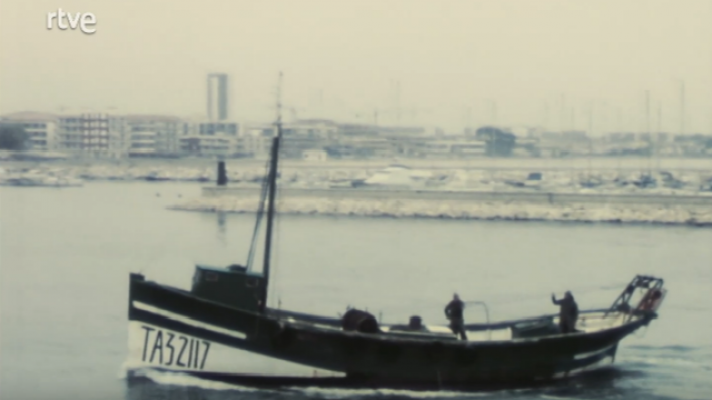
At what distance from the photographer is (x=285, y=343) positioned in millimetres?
8141

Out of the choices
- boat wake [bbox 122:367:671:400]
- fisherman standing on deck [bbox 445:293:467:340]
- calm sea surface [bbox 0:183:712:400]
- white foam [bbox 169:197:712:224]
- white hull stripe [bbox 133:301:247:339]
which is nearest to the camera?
white hull stripe [bbox 133:301:247:339]

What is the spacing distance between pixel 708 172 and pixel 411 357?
348cm

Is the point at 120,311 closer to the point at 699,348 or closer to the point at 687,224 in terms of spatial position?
the point at 699,348

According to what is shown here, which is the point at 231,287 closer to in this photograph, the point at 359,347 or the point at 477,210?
the point at 359,347

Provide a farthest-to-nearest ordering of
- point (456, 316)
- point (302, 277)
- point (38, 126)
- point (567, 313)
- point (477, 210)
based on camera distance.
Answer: point (477, 210) → point (302, 277) → point (38, 126) → point (567, 313) → point (456, 316)

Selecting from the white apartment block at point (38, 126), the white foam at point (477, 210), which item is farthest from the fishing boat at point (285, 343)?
the white foam at point (477, 210)

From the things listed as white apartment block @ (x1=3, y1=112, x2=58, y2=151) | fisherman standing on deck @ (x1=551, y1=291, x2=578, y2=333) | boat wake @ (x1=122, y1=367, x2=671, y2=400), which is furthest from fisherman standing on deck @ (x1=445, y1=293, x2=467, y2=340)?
white apartment block @ (x1=3, y1=112, x2=58, y2=151)

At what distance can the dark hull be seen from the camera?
8070mm

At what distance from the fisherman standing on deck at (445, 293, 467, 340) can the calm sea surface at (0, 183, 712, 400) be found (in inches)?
15.5

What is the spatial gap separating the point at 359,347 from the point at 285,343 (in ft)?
1.44

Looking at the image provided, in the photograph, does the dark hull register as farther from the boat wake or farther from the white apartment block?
the white apartment block

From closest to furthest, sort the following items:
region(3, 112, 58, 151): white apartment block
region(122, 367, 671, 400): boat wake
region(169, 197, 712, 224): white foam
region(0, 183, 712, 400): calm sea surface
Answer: region(122, 367, 671, 400): boat wake → region(0, 183, 712, 400): calm sea surface → region(3, 112, 58, 151): white apartment block → region(169, 197, 712, 224): white foam

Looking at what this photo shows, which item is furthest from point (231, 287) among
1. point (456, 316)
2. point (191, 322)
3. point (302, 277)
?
point (302, 277)

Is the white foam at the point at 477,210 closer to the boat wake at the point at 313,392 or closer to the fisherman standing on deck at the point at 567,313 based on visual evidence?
the boat wake at the point at 313,392
